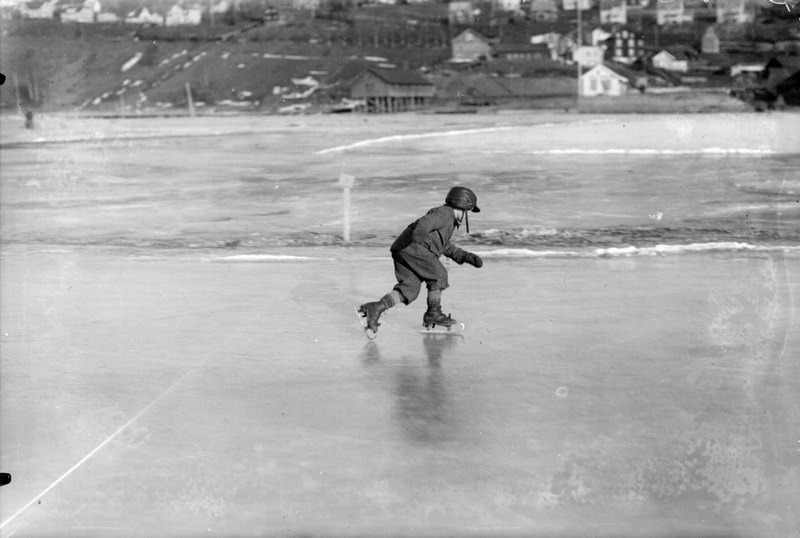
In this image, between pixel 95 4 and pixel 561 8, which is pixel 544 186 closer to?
pixel 95 4

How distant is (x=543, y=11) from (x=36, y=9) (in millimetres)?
27590

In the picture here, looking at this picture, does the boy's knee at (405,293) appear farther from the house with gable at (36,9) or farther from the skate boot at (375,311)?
the house with gable at (36,9)

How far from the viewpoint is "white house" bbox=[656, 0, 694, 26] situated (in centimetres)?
3212

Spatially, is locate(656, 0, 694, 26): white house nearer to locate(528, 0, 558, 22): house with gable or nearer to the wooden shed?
locate(528, 0, 558, 22): house with gable

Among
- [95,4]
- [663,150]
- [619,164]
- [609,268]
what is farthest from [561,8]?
[609,268]

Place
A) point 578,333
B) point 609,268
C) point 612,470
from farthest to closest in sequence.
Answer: point 609,268 → point 578,333 → point 612,470

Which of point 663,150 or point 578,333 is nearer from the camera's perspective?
point 578,333

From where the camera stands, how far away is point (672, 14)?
34250 millimetres

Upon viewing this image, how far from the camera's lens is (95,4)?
827 inches

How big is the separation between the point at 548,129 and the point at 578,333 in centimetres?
3489

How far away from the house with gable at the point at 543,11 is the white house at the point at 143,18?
1368cm

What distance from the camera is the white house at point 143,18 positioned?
2672 cm

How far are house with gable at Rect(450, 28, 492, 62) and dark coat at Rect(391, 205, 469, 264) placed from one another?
4037 centimetres

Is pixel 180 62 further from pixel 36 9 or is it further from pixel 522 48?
pixel 36 9
